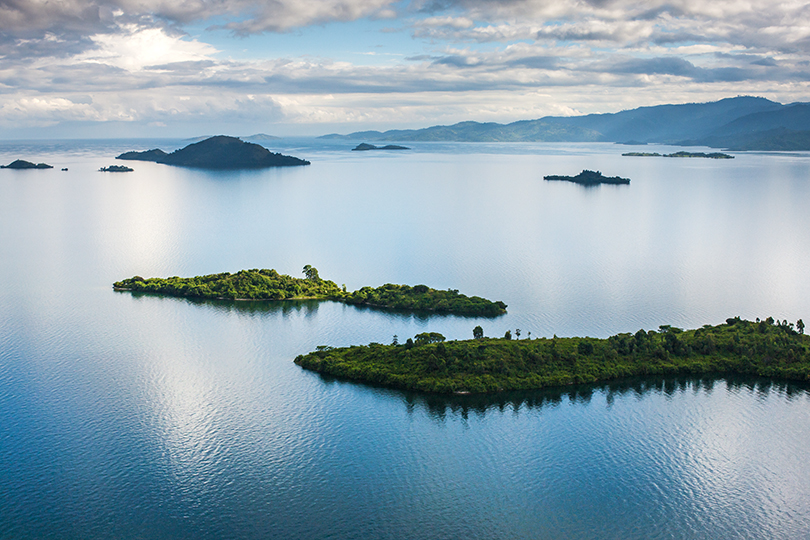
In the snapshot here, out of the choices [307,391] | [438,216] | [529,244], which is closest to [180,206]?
[438,216]

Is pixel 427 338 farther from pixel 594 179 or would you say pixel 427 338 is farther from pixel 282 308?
pixel 594 179

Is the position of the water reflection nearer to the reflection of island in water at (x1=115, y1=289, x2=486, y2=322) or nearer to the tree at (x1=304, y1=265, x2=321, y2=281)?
the reflection of island in water at (x1=115, y1=289, x2=486, y2=322)

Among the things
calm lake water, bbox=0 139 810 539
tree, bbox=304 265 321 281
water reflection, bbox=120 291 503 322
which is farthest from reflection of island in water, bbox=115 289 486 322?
tree, bbox=304 265 321 281

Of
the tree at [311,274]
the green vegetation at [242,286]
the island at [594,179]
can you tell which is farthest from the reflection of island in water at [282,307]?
the island at [594,179]

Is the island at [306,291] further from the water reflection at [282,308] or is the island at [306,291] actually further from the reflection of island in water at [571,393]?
the reflection of island in water at [571,393]

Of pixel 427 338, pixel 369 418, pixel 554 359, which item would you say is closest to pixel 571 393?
pixel 554 359
